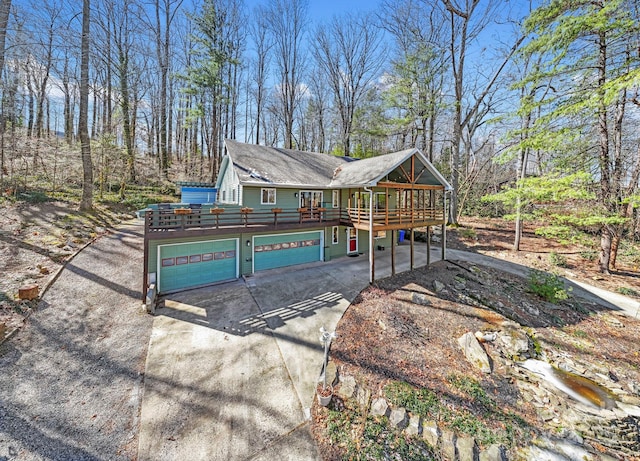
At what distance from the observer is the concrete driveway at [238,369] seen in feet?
14.8

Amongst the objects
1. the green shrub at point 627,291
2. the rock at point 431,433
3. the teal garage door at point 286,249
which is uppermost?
the teal garage door at point 286,249

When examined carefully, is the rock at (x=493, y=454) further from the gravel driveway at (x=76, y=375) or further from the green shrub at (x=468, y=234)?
the green shrub at (x=468, y=234)

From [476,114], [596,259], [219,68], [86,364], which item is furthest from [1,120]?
[596,259]

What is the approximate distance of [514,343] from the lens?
7590 mm

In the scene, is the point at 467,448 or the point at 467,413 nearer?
the point at 467,448

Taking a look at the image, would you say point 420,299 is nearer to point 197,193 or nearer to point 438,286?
point 438,286

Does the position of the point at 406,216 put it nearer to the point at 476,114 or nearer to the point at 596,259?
the point at 596,259

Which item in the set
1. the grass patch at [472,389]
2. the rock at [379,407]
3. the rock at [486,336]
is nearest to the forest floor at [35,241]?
the rock at [379,407]

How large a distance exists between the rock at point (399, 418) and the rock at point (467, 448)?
39.0 inches

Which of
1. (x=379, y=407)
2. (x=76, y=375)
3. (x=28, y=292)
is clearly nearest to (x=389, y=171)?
(x=379, y=407)

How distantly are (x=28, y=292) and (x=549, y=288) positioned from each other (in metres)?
19.8

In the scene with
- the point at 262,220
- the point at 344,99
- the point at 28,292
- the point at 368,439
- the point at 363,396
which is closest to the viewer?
the point at 368,439

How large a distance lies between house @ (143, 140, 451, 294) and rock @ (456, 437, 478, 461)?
6562 millimetres

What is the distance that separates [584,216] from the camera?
11.4 m
